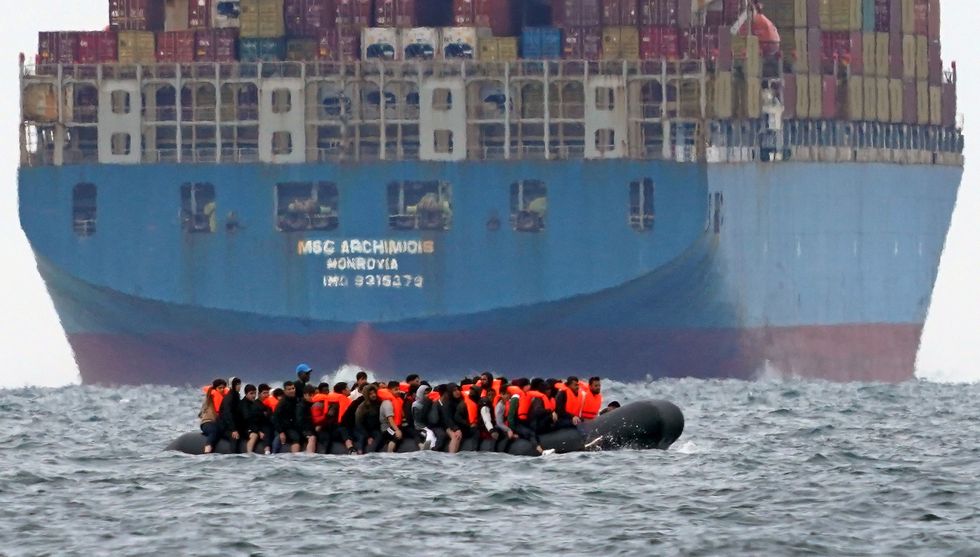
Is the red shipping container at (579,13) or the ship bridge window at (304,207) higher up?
the red shipping container at (579,13)

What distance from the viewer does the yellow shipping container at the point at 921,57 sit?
323 ft

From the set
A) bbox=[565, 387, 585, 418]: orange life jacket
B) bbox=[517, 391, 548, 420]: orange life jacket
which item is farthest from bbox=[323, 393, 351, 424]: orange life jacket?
bbox=[565, 387, 585, 418]: orange life jacket

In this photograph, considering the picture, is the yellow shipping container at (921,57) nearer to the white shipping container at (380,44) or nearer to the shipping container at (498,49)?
the shipping container at (498,49)

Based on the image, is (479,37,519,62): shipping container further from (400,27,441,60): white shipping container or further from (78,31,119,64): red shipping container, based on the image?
(78,31,119,64): red shipping container

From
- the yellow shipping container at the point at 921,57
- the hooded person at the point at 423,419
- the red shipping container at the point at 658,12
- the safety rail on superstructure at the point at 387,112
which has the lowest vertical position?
the hooded person at the point at 423,419

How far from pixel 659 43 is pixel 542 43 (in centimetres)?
337

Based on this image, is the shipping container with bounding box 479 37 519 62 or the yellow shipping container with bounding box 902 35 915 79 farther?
the yellow shipping container with bounding box 902 35 915 79

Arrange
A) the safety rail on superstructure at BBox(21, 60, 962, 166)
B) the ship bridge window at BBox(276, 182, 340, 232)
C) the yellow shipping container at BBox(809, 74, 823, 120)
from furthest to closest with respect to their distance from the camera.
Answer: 1. the yellow shipping container at BBox(809, 74, 823, 120)
2. the ship bridge window at BBox(276, 182, 340, 232)
3. the safety rail on superstructure at BBox(21, 60, 962, 166)

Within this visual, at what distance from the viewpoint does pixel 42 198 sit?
8831 centimetres

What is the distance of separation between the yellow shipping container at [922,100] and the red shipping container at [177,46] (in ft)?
82.9

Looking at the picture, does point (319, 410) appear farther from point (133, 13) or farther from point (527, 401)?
point (133, 13)

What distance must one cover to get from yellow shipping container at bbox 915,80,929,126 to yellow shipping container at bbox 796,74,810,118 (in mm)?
8800

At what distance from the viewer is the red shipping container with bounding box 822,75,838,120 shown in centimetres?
9225

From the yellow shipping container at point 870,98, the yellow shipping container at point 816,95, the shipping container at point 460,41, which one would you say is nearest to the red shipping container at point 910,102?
the yellow shipping container at point 870,98
